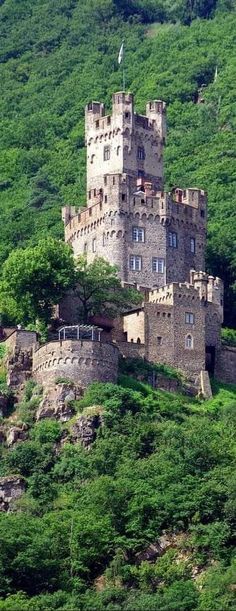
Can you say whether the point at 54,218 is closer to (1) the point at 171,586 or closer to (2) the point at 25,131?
(2) the point at 25,131

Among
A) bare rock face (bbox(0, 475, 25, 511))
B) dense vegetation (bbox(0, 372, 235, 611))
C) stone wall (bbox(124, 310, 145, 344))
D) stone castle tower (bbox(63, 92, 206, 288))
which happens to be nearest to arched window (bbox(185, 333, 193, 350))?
stone wall (bbox(124, 310, 145, 344))

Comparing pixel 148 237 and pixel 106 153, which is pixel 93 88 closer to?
pixel 106 153

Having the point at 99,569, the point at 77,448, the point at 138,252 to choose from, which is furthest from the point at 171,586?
the point at 138,252

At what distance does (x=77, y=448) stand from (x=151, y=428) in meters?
3.45

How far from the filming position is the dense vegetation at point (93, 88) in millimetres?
136750

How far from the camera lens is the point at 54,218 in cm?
13150

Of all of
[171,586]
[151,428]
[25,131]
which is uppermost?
[25,131]

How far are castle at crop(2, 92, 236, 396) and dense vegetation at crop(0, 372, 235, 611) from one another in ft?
7.26

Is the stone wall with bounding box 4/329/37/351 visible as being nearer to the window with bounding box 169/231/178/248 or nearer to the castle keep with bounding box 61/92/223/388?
the castle keep with bounding box 61/92/223/388

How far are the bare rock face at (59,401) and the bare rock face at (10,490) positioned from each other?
15.7 feet

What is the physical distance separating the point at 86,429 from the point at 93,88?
64258 millimetres

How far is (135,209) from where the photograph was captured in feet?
360

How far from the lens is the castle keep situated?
103188 mm

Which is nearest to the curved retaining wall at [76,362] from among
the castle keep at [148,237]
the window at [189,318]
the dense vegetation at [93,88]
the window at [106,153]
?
the castle keep at [148,237]
